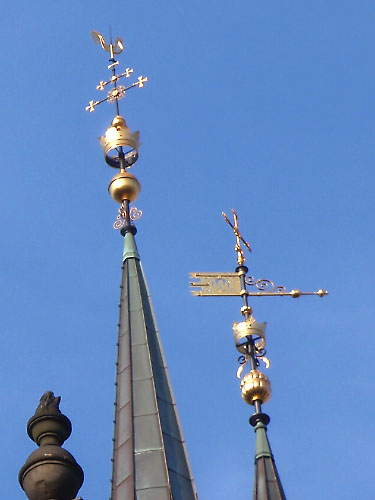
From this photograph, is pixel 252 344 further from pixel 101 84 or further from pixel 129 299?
pixel 101 84

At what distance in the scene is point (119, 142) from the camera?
3036 cm

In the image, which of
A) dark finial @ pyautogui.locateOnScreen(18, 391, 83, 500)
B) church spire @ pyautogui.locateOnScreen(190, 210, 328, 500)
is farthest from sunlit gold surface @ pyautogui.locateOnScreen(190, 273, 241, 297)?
dark finial @ pyautogui.locateOnScreen(18, 391, 83, 500)

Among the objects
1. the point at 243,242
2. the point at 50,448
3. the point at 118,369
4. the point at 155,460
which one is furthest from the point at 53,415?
the point at 243,242

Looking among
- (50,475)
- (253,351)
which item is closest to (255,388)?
(253,351)

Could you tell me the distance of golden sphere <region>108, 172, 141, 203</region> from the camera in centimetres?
2948

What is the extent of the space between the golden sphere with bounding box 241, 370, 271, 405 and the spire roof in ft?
8.48

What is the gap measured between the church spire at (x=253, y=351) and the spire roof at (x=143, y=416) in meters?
2.58

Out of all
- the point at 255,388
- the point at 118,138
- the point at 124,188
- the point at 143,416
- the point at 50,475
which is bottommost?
the point at 50,475

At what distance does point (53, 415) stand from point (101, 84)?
1253 cm

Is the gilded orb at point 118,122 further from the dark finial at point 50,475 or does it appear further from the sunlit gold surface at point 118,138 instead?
the dark finial at point 50,475

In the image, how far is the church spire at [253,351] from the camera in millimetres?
28078

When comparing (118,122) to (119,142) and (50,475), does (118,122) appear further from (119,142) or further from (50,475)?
(50,475)

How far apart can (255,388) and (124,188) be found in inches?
144

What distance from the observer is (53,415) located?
796 inches
